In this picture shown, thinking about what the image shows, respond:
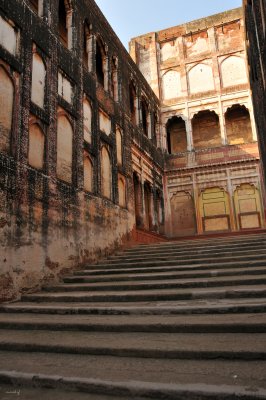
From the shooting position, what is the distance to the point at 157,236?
44.2 feet

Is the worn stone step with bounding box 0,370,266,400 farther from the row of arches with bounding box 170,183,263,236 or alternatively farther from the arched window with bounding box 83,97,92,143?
the row of arches with bounding box 170,183,263,236

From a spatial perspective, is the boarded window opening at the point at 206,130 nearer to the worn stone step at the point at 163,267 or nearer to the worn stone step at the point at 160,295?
the worn stone step at the point at 163,267

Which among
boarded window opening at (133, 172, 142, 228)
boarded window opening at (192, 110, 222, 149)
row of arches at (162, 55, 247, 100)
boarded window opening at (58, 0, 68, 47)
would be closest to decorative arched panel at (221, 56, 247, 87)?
row of arches at (162, 55, 247, 100)

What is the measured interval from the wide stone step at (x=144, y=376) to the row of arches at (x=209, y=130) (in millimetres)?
15028

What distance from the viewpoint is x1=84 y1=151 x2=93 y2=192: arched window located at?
26.8 ft

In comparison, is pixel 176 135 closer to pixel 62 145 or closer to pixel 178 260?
pixel 62 145

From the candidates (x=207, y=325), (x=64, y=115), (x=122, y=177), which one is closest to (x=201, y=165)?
(x=122, y=177)

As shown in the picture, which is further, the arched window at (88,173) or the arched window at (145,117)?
the arched window at (145,117)

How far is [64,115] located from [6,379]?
5.95 metres

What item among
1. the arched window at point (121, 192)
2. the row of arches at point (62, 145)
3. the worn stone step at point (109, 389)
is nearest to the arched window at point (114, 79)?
the row of arches at point (62, 145)

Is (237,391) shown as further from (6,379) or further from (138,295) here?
(138,295)

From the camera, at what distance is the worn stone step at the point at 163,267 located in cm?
582

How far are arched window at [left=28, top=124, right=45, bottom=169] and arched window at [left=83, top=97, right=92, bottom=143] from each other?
198cm

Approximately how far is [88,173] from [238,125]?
38.3ft
